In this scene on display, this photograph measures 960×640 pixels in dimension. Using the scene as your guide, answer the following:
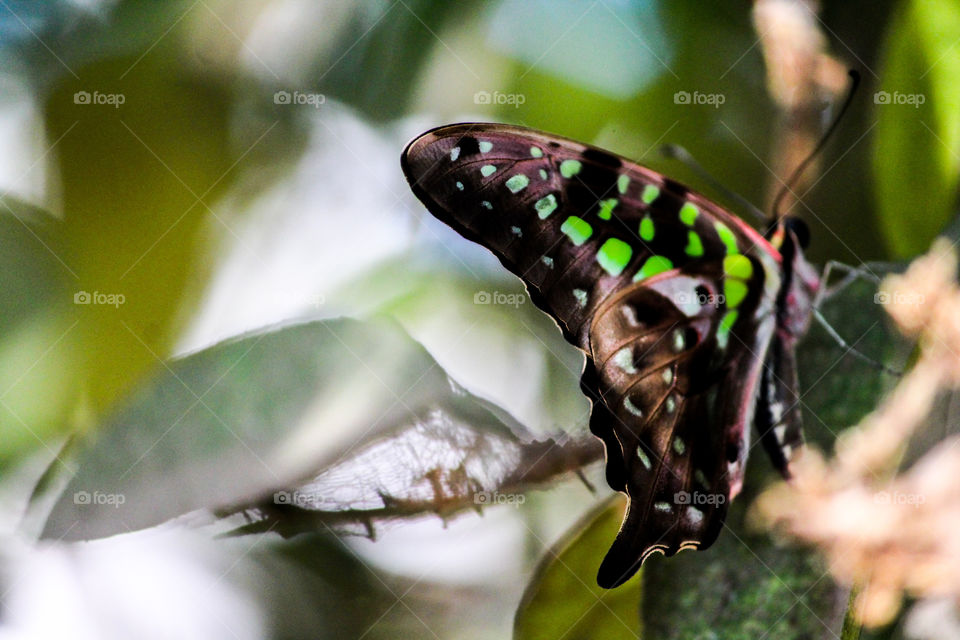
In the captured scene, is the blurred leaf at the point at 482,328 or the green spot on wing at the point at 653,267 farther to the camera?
the blurred leaf at the point at 482,328

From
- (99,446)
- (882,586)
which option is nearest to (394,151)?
(99,446)

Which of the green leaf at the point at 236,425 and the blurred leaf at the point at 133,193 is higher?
the blurred leaf at the point at 133,193

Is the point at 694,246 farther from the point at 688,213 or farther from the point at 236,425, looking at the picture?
the point at 236,425

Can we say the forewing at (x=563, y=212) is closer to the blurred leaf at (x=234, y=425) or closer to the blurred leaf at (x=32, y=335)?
the blurred leaf at (x=234, y=425)

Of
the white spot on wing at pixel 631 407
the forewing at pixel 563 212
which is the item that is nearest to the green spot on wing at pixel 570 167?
the forewing at pixel 563 212

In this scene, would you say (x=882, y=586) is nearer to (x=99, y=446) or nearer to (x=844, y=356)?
(x=844, y=356)

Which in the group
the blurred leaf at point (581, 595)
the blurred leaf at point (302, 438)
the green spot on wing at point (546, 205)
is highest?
the green spot on wing at point (546, 205)
